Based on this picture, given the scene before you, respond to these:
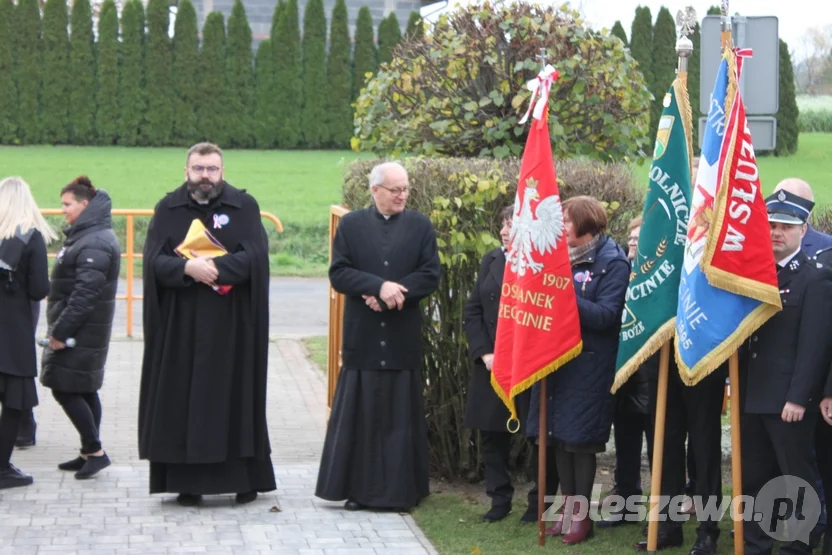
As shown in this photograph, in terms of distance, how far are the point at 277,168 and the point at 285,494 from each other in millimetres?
23565

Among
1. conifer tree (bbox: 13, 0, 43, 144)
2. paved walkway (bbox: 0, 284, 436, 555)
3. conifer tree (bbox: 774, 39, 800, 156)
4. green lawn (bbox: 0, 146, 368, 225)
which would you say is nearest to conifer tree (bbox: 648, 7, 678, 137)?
conifer tree (bbox: 774, 39, 800, 156)

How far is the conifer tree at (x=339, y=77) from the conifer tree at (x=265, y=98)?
1.65 metres

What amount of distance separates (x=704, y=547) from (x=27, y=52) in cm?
3212

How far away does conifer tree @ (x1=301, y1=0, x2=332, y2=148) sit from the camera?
A: 1427 inches

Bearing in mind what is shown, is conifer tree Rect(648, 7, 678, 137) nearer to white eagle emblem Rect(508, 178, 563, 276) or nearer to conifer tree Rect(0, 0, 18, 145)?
conifer tree Rect(0, 0, 18, 145)

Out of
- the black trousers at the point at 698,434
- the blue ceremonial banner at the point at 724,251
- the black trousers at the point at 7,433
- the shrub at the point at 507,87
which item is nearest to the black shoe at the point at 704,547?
the black trousers at the point at 698,434

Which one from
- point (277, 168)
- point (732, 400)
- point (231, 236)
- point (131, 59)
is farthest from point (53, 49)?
point (732, 400)

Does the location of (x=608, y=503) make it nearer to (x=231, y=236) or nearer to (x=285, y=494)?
(x=285, y=494)

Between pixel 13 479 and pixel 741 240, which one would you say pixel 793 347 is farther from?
pixel 13 479

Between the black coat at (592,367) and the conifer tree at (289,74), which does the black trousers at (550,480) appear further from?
the conifer tree at (289,74)

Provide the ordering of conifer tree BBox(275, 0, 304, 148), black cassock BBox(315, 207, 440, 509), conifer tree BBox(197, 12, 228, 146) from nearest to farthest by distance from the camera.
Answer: black cassock BBox(315, 207, 440, 509)
conifer tree BBox(197, 12, 228, 146)
conifer tree BBox(275, 0, 304, 148)

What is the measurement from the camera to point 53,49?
3494 centimetres

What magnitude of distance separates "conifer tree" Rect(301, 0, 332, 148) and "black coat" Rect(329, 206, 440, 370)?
29855mm

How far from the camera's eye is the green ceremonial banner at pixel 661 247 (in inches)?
233
